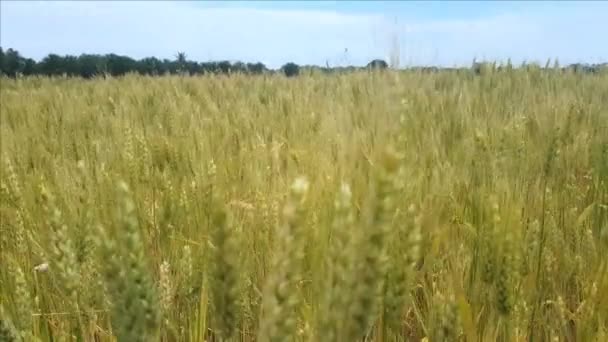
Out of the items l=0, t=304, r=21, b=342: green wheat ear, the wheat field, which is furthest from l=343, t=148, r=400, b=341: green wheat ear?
l=0, t=304, r=21, b=342: green wheat ear

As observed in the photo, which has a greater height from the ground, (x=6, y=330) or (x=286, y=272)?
(x=286, y=272)

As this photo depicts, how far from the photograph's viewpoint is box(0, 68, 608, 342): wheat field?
2.05 ft

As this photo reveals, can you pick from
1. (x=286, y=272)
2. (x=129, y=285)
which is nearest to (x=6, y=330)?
(x=129, y=285)

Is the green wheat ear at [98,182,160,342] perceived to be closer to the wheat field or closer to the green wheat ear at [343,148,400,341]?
the wheat field

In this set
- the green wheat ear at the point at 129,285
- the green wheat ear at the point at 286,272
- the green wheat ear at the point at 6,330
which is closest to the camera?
the green wheat ear at the point at 286,272

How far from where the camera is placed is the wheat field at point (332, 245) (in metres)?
0.62

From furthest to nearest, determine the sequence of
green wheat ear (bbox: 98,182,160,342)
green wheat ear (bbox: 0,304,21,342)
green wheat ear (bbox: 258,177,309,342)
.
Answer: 1. green wheat ear (bbox: 0,304,21,342)
2. green wheat ear (bbox: 98,182,160,342)
3. green wheat ear (bbox: 258,177,309,342)

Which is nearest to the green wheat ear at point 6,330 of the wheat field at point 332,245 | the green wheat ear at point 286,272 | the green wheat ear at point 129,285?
the wheat field at point 332,245

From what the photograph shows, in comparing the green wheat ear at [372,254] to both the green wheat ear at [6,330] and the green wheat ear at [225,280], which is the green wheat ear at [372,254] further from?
the green wheat ear at [6,330]

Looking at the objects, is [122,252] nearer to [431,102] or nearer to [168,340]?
[168,340]

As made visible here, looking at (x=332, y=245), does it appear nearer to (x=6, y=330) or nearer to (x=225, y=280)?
(x=225, y=280)

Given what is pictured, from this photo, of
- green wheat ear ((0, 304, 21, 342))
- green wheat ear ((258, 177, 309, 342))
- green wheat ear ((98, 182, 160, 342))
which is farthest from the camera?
green wheat ear ((0, 304, 21, 342))

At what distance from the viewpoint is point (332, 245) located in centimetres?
62

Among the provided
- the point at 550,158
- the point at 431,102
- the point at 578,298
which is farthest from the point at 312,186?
the point at 431,102
